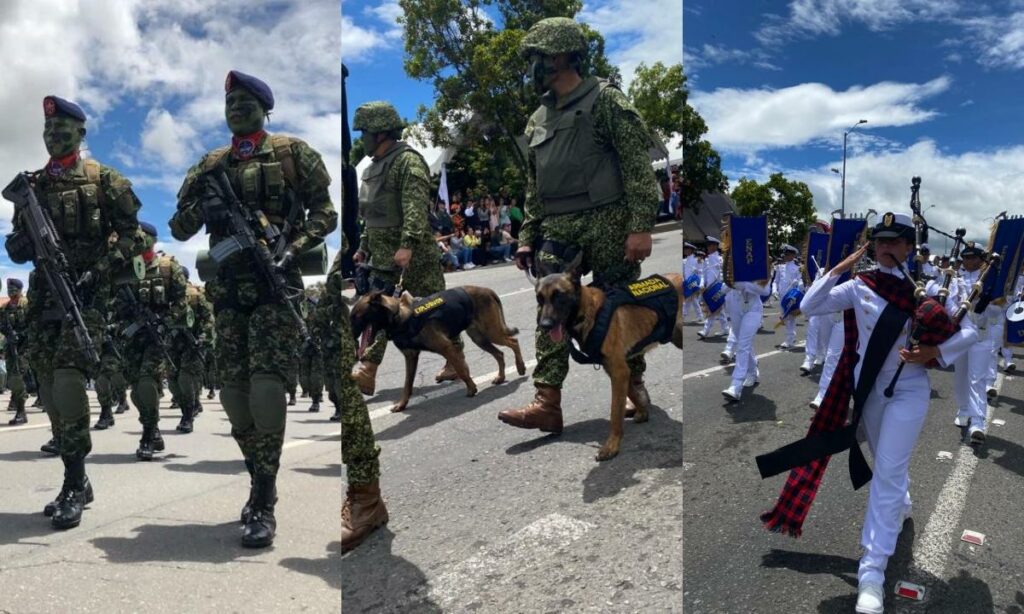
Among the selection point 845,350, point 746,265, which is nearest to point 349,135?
point 746,265

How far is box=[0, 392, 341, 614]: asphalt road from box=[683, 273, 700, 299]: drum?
3.85 feet

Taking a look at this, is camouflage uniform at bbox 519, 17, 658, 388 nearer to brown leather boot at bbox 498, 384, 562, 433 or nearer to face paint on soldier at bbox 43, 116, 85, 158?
brown leather boot at bbox 498, 384, 562, 433

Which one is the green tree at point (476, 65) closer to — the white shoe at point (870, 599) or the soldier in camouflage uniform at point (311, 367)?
the soldier in camouflage uniform at point (311, 367)

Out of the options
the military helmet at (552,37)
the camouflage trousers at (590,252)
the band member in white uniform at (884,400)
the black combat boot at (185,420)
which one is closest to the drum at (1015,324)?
the band member in white uniform at (884,400)

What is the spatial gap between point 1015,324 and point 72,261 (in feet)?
20.2

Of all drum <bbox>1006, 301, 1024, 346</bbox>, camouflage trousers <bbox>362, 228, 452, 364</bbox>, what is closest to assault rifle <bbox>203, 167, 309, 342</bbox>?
camouflage trousers <bbox>362, 228, 452, 364</bbox>

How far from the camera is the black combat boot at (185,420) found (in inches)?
133

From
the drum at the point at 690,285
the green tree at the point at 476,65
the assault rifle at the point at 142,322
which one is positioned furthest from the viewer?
the assault rifle at the point at 142,322

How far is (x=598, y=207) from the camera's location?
7.29ft

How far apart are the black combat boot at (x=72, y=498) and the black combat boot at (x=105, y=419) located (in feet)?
1.67

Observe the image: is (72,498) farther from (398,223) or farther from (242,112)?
(398,223)

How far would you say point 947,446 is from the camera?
3.57m

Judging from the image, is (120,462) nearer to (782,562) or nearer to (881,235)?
(782,562)

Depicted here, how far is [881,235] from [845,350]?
561 mm
